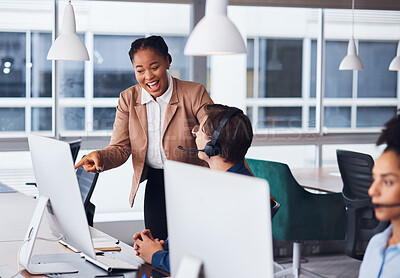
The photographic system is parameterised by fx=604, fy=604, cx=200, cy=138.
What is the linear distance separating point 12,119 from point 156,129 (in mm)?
2470

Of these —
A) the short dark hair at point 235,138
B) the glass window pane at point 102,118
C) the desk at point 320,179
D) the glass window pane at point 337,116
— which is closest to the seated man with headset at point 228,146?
the short dark hair at point 235,138

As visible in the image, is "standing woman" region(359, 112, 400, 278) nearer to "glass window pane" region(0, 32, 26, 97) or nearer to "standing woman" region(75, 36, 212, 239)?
"standing woman" region(75, 36, 212, 239)

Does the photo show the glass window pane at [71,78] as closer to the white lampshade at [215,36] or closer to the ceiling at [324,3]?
the ceiling at [324,3]

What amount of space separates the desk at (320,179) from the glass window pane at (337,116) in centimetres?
70

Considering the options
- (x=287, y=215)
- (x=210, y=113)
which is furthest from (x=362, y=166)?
(x=210, y=113)

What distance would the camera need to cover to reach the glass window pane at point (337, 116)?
5.75 m

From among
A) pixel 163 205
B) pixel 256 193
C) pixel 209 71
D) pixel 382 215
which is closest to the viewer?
pixel 256 193

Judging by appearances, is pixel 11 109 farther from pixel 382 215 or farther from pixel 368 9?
pixel 382 215

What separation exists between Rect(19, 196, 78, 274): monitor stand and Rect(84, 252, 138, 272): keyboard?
0.25 feet

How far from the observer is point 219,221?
3.95 feet

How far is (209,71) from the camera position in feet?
17.9

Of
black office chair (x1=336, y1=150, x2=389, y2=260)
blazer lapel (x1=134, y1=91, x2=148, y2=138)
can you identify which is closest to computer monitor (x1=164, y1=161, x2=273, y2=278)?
blazer lapel (x1=134, y1=91, x2=148, y2=138)

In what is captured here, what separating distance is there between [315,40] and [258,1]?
0.68 meters

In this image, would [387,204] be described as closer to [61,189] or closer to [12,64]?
[61,189]
